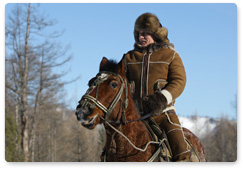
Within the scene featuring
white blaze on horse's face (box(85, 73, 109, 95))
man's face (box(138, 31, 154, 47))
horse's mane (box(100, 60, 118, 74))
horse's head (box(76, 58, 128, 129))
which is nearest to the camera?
horse's head (box(76, 58, 128, 129))

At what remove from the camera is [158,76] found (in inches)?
133

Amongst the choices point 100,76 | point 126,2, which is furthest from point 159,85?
point 126,2

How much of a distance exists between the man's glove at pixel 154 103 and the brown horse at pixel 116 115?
11 centimetres

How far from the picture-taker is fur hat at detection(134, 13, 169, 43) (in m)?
3.55

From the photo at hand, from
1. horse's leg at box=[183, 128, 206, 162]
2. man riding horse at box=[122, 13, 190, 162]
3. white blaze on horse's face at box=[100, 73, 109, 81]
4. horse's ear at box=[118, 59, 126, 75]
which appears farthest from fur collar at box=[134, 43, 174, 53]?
horse's leg at box=[183, 128, 206, 162]

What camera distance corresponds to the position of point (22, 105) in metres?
10.2

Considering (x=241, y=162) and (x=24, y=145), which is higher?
(x=241, y=162)

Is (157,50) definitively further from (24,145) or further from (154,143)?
(24,145)

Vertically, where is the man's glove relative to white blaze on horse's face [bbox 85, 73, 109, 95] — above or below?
below

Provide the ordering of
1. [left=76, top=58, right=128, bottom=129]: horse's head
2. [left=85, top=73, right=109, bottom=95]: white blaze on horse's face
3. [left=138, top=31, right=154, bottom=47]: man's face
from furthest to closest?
[left=138, top=31, right=154, bottom=47]: man's face < [left=85, top=73, right=109, bottom=95]: white blaze on horse's face < [left=76, top=58, right=128, bottom=129]: horse's head

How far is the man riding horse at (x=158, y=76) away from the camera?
128 inches

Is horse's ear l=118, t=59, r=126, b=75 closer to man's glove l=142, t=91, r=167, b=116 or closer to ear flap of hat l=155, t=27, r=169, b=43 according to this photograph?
man's glove l=142, t=91, r=167, b=116

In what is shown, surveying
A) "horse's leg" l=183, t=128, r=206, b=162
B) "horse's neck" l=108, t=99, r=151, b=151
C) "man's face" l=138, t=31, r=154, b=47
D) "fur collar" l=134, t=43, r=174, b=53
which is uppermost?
"man's face" l=138, t=31, r=154, b=47

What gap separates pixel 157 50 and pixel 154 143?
0.83 meters
